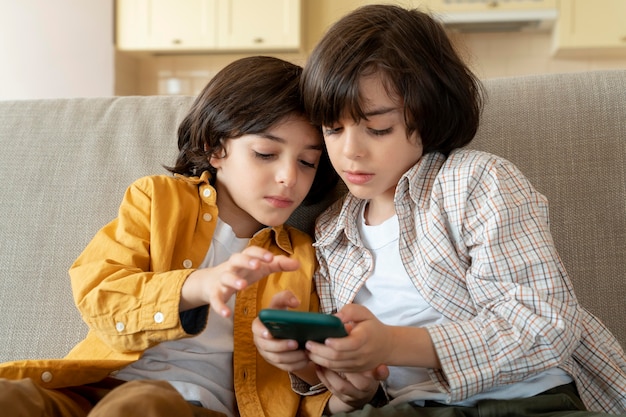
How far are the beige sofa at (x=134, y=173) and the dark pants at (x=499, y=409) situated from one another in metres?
0.30

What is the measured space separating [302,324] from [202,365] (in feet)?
1.34

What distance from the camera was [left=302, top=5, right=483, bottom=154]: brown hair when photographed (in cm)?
117

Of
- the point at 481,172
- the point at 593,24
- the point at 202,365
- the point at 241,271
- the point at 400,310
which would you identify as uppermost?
the point at 593,24

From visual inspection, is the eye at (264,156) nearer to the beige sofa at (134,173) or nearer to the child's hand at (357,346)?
the beige sofa at (134,173)

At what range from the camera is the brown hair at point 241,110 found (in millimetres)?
1296

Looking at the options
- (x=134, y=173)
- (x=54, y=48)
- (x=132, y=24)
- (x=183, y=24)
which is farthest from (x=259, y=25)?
(x=134, y=173)

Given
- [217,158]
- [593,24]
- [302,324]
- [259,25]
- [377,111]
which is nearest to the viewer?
[302,324]

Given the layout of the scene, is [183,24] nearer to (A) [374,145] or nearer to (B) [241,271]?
(A) [374,145]

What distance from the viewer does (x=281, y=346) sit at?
1035 mm

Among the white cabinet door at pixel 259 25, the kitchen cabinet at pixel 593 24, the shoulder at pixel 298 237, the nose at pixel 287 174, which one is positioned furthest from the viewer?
the white cabinet door at pixel 259 25

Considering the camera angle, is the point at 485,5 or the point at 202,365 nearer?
the point at 202,365

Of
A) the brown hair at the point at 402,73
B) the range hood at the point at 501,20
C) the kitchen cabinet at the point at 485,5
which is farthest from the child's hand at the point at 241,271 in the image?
the kitchen cabinet at the point at 485,5

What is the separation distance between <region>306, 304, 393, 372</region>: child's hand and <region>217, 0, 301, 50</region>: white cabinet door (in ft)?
11.1

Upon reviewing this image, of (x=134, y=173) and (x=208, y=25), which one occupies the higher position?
(x=208, y=25)
